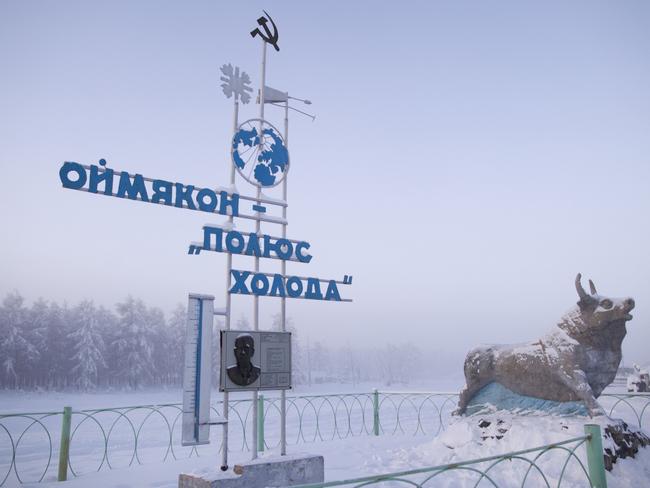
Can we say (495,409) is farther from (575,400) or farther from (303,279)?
(303,279)

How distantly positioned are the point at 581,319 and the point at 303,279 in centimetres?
483

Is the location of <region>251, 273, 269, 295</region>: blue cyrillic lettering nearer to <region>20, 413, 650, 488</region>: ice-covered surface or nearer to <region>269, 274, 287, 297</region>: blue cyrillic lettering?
<region>269, 274, 287, 297</region>: blue cyrillic lettering

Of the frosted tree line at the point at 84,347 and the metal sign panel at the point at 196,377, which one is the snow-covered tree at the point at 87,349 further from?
the metal sign panel at the point at 196,377

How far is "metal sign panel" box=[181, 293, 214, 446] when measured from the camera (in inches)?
223

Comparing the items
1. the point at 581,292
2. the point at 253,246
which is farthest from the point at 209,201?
the point at 581,292

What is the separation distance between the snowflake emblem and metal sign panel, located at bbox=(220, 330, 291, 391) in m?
3.91

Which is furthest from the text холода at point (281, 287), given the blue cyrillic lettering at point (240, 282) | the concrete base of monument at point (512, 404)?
the concrete base of monument at point (512, 404)

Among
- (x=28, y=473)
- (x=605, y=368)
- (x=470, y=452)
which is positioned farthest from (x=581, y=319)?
(x=28, y=473)

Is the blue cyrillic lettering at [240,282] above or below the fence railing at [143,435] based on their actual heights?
above

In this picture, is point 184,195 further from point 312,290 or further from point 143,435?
point 143,435

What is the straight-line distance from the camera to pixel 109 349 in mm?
48906

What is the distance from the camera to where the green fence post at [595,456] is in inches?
200

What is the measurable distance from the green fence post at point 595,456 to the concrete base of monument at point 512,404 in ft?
8.76

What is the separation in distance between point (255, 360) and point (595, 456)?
419 cm
